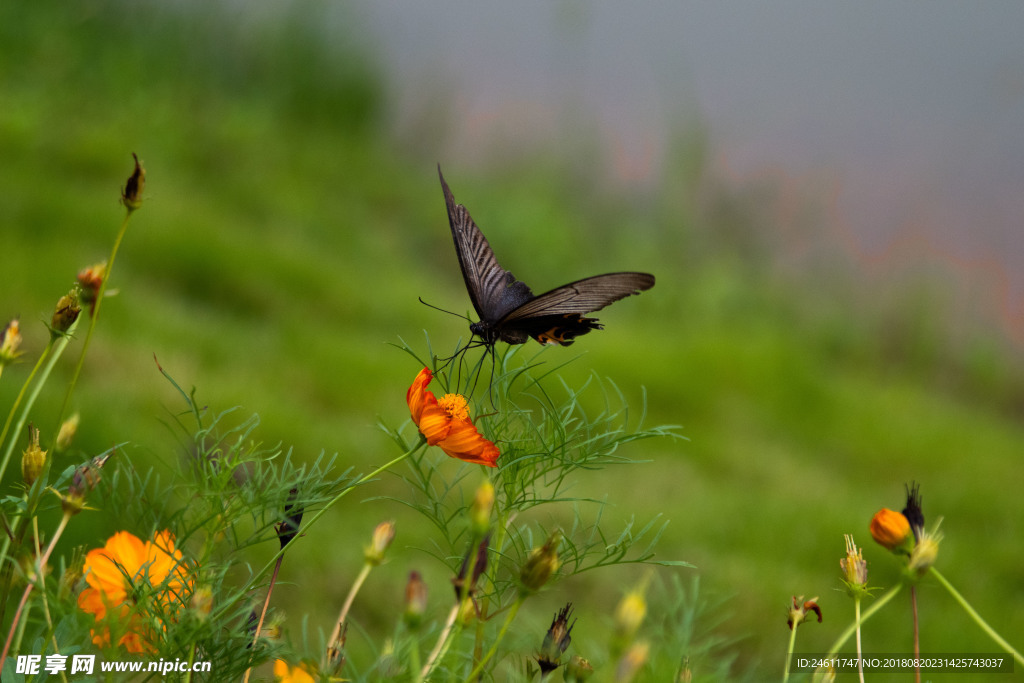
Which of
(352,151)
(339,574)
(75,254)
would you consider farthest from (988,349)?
(75,254)

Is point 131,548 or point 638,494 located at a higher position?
point 131,548

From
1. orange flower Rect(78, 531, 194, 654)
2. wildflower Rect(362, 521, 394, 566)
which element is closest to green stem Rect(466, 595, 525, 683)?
wildflower Rect(362, 521, 394, 566)

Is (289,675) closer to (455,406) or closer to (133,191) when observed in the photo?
(455,406)

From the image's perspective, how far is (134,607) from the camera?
55 cm

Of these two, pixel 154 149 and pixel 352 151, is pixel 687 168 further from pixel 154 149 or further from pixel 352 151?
pixel 154 149

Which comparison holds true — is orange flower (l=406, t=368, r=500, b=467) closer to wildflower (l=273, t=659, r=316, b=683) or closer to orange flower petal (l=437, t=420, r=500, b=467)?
orange flower petal (l=437, t=420, r=500, b=467)

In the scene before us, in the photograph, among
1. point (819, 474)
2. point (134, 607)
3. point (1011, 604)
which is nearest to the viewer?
point (134, 607)

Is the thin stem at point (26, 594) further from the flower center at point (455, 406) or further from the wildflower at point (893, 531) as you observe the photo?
the wildflower at point (893, 531)

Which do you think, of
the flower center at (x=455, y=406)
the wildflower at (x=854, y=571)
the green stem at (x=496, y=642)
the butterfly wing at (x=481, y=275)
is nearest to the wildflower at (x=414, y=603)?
the green stem at (x=496, y=642)

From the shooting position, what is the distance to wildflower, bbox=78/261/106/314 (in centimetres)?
62

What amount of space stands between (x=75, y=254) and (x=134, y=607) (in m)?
2.76

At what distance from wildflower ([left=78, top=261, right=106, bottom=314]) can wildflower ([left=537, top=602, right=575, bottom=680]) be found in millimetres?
389

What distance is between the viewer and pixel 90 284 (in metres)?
0.63

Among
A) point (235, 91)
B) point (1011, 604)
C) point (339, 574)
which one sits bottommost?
point (1011, 604)
